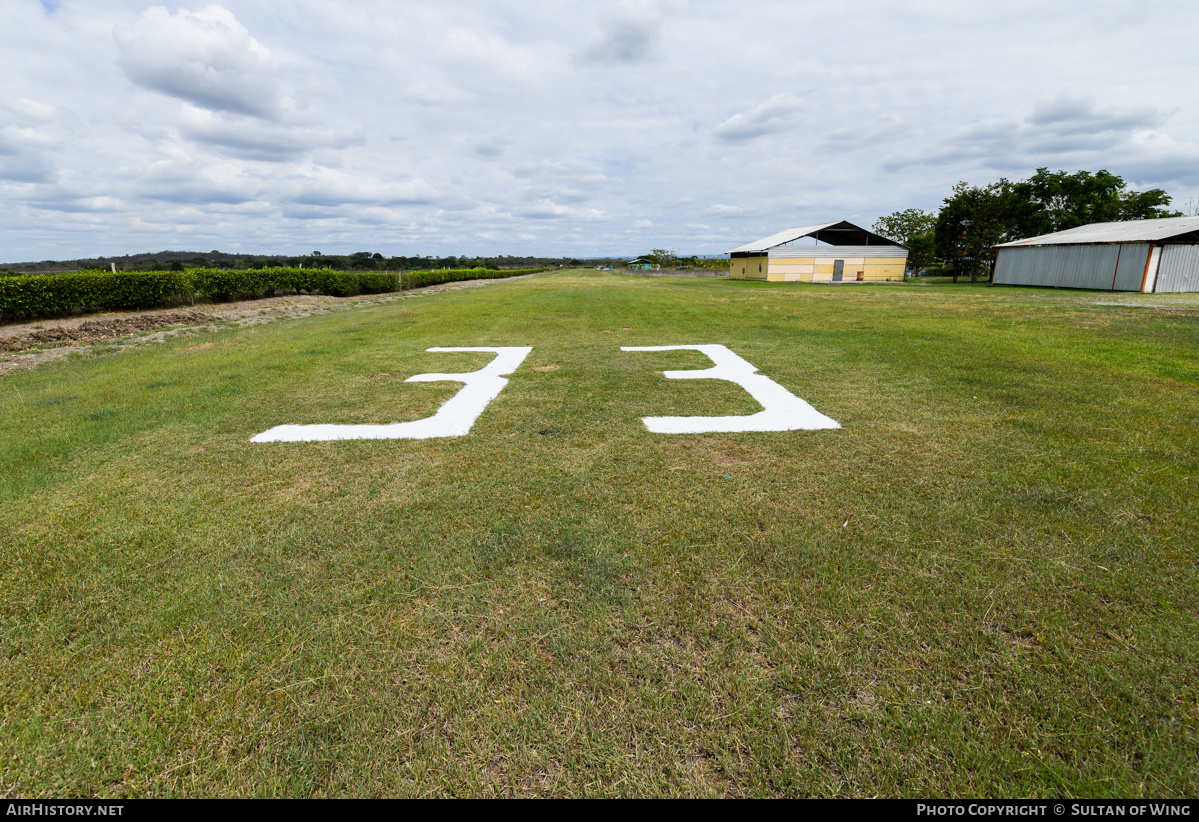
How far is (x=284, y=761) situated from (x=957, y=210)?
172 feet

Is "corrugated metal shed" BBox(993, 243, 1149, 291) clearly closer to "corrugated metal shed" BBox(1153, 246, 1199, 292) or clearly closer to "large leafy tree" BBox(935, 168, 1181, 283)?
"corrugated metal shed" BBox(1153, 246, 1199, 292)

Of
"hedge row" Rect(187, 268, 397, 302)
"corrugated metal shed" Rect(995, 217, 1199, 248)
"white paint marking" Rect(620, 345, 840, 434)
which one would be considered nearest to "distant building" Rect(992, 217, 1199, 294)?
"corrugated metal shed" Rect(995, 217, 1199, 248)

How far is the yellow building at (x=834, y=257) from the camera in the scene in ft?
140

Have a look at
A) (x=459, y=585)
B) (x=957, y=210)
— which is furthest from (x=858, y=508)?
(x=957, y=210)

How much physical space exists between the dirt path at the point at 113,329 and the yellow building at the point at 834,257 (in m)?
35.2

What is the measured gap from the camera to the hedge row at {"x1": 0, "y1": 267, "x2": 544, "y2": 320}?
13781 mm

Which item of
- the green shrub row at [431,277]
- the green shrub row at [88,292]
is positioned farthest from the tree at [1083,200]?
the green shrub row at [88,292]

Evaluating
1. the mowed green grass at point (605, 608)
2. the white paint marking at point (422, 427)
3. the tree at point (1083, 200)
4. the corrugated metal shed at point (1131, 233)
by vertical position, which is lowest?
the mowed green grass at point (605, 608)

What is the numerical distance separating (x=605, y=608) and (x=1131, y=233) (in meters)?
37.0

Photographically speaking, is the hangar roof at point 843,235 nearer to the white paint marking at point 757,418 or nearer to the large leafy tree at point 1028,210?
the large leafy tree at point 1028,210

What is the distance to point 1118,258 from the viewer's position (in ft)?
81.8

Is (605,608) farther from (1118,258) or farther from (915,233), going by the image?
(915,233)

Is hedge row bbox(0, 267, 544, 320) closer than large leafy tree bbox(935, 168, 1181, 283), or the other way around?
hedge row bbox(0, 267, 544, 320)

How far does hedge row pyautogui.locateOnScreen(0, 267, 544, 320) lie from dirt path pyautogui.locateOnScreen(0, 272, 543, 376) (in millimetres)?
379
